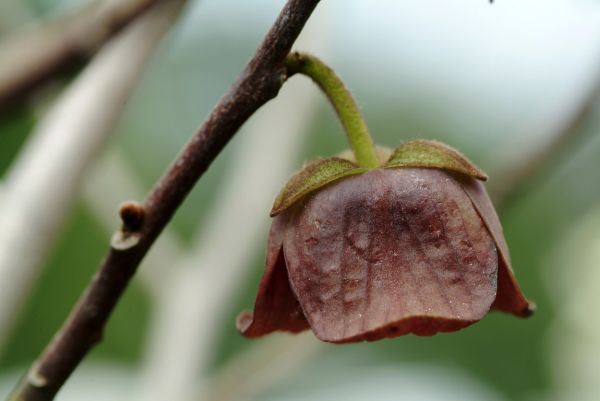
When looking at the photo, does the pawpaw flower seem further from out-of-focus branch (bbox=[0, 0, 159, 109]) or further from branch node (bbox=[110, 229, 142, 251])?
out-of-focus branch (bbox=[0, 0, 159, 109])

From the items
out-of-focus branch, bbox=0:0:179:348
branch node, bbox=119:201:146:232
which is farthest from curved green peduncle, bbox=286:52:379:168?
out-of-focus branch, bbox=0:0:179:348

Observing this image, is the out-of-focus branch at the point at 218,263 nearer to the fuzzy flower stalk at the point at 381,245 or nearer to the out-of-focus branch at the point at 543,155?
the out-of-focus branch at the point at 543,155

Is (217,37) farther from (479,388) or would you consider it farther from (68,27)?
(68,27)

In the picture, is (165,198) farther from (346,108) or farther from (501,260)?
(501,260)

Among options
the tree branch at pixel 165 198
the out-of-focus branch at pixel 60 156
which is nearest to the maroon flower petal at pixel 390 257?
A: the tree branch at pixel 165 198

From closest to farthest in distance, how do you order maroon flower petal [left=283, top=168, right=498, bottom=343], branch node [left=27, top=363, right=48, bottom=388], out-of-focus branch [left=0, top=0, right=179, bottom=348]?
maroon flower petal [left=283, top=168, right=498, bottom=343], branch node [left=27, top=363, right=48, bottom=388], out-of-focus branch [left=0, top=0, right=179, bottom=348]

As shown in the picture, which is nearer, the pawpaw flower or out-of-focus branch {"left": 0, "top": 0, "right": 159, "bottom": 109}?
the pawpaw flower
